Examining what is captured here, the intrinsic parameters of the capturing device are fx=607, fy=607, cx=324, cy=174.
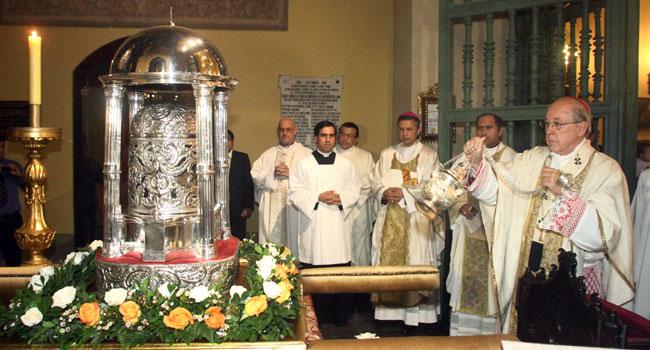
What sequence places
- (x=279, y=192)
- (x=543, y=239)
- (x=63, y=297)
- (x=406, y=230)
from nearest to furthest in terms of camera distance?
(x=63, y=297) → (x=543, y=239) → (x=406, y=230) → (x=279, y=192)

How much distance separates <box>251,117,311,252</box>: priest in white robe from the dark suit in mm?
110

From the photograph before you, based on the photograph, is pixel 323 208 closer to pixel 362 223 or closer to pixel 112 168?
pixel 362 223

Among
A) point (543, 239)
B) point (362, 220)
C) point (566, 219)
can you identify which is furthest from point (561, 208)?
point (362, 220)

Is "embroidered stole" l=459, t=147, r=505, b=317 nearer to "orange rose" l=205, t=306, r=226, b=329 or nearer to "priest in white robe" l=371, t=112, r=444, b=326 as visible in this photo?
"priest in white robe" l=371, t=112, r=444, b=326

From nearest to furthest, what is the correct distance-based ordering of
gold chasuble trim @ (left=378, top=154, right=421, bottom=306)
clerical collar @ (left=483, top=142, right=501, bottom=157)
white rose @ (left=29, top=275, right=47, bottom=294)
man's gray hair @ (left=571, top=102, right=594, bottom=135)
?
white rose @ (left=29, top=275, right=47, bottom=294)
man's gray hair @ (left=571, top=102, right=594, bottom=135)
clerical collar @ (left=483, top=142, right=501, bottom=157)
gold chasuble trim @ (left=378, top=154, right=421, bottom=306)

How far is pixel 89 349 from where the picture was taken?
1.93 m

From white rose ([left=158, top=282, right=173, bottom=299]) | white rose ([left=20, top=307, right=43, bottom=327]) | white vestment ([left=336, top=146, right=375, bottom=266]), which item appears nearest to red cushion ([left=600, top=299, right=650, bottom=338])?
white rose ([left=158, top=282, right=173, bottom=299])

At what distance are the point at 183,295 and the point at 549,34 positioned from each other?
171 inches

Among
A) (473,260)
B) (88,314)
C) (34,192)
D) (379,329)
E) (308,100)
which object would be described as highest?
(308,100)

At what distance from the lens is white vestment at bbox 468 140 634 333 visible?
3178mm

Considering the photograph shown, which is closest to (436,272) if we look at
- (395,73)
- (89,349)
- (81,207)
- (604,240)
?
(604,240)

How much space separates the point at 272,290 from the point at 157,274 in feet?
1.38

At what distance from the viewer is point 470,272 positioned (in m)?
4.98

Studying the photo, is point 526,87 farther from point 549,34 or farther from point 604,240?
point 604,240
